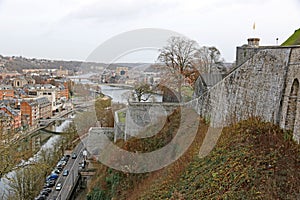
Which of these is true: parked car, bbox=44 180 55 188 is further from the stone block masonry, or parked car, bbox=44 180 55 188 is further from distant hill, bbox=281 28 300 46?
distant hill, bbox=281 28 300 46

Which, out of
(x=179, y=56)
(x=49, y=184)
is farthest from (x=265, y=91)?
(x=49, y=184)

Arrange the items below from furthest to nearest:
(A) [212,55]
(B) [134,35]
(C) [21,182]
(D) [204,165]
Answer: (A) [212,55] < (C) [21,182] < (B) [134,35] < (D) [204,165]

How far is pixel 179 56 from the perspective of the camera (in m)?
17.2

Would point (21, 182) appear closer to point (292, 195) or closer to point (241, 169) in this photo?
point (241, 169)

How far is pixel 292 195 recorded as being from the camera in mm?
4992

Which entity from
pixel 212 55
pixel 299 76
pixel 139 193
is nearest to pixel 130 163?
pixel 139 193

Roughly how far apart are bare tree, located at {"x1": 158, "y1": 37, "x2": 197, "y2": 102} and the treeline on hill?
6361mm

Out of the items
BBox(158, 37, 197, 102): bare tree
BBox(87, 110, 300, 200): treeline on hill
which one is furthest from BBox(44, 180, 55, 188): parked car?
BBox(158, 37, 197, 102): bare tree

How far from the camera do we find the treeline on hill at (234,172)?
5.41m

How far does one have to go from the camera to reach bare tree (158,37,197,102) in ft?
54.6

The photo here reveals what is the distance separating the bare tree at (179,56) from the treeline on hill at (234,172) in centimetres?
636

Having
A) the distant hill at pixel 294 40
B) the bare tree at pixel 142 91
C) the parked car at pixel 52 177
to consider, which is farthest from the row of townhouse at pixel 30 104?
the distant hill at pixel 294 40

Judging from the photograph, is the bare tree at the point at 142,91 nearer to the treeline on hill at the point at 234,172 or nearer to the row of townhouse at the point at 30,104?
the treeline on hill at the point at 234,172

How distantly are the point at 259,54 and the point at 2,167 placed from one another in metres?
10.4
